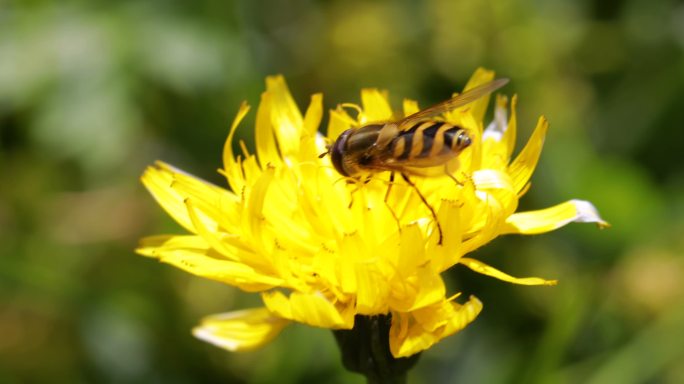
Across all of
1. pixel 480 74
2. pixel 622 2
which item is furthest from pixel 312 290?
pixel 622 2

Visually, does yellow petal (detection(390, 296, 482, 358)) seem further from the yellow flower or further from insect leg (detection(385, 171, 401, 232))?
insect leg (detection(385, 171, 401, 232))

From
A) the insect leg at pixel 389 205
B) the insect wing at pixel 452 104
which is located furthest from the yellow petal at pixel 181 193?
the insect wing at pixel 452 104

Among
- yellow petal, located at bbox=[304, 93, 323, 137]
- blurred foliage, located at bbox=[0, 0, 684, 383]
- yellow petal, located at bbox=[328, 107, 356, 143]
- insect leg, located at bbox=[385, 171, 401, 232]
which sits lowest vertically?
blurred foliage, located at bbox=[0, 0, 684, 383]

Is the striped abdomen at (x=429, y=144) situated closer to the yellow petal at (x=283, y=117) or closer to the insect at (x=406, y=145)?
the insect at (x=406, y=145)

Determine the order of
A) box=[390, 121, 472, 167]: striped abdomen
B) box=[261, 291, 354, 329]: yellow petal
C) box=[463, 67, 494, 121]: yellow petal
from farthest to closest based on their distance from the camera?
box=[463, 67, 494, 121]: yellow petal < box=[390, 121, 472, 167]: striped abdomen < box=[261, 291, 354, 329]: yellow petal

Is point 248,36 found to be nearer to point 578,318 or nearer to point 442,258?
point 578,318

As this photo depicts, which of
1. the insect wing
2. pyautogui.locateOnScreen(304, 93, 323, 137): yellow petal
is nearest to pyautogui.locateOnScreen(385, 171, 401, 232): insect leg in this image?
the insect wing

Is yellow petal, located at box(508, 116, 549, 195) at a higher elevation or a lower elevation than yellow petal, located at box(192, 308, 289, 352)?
higher

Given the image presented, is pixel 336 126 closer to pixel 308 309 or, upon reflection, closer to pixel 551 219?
pixel 551 219

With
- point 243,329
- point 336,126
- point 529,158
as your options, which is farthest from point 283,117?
point 529,158
